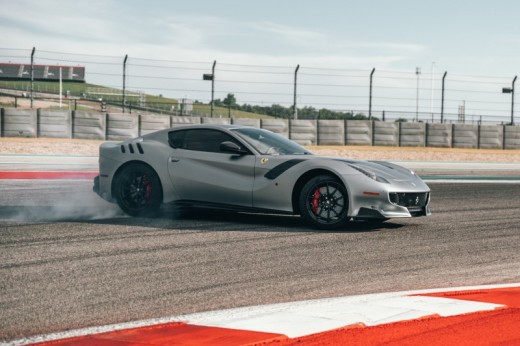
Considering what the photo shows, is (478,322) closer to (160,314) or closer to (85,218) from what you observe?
(160,314)

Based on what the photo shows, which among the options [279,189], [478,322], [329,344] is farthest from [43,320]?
[279,189]

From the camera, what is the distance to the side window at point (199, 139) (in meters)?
10.1

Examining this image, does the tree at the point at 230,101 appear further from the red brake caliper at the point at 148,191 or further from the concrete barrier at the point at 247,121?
the red brake caliper at the point at 148,191

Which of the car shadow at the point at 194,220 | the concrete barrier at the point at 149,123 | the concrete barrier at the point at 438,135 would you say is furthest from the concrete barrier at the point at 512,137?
the car shadow at the point at 194,220

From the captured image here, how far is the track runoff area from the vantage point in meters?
4.45

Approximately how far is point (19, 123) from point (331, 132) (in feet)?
38.3

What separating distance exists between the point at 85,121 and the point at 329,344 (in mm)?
25732

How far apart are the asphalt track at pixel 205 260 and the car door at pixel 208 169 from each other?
325mm

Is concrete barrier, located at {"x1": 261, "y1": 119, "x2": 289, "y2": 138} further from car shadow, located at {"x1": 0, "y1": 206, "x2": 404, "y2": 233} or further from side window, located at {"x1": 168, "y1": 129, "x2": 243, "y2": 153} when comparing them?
side window, located at {"x1": 168, "y1": 129, "x2": 243, "y2": 153}

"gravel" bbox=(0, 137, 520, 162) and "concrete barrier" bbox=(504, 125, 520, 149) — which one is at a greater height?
"concrete barrier" bbox=(504, 125, 520, 149)

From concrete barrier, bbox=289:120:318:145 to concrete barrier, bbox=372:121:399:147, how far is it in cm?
287

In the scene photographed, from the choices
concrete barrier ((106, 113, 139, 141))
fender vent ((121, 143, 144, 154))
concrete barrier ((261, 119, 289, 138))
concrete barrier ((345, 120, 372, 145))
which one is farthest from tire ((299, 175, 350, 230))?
concrete barrier ((345, 120, 372, 145))

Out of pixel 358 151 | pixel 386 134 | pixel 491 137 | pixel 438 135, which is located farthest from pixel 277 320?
pixel 491 137

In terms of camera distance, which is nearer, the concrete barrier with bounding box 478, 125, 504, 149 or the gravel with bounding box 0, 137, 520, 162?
the gravel with bounding box 0, 137, 520, 162
